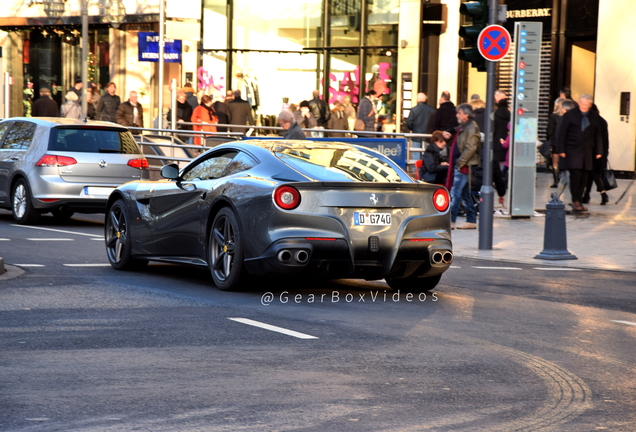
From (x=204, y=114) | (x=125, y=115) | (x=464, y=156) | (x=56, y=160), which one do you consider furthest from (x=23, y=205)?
(x=204, y=114)

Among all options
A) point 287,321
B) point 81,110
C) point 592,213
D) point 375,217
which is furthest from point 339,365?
point 81,110

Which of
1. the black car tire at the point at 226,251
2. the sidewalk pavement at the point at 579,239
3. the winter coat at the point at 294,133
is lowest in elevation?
the sidewalk pavement at the point at 579,239

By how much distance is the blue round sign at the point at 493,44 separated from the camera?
13.7 metres

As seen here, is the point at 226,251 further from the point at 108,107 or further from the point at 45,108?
the point at 45,108

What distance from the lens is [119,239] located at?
1105cm

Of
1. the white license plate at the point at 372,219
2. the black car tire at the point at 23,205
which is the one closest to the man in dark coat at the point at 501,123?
the black car tire at the point at 23,205

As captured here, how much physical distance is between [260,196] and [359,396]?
3.60 metres

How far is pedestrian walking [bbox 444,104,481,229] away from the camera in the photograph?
16.1 metres

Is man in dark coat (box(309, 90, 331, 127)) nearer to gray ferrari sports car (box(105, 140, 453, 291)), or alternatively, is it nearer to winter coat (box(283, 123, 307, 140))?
winter coat (box(283, 123, 307, 140))

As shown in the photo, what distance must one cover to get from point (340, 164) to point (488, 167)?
4784 mm

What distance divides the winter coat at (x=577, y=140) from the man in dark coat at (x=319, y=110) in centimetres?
806

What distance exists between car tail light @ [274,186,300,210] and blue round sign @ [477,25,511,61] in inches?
221

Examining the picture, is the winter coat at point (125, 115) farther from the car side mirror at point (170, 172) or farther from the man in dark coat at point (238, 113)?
the car side mirror at point (170, 172)

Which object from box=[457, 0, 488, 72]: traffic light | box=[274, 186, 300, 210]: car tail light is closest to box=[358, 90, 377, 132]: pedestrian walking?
box=[457, 0, 488, 72]: traffic light
